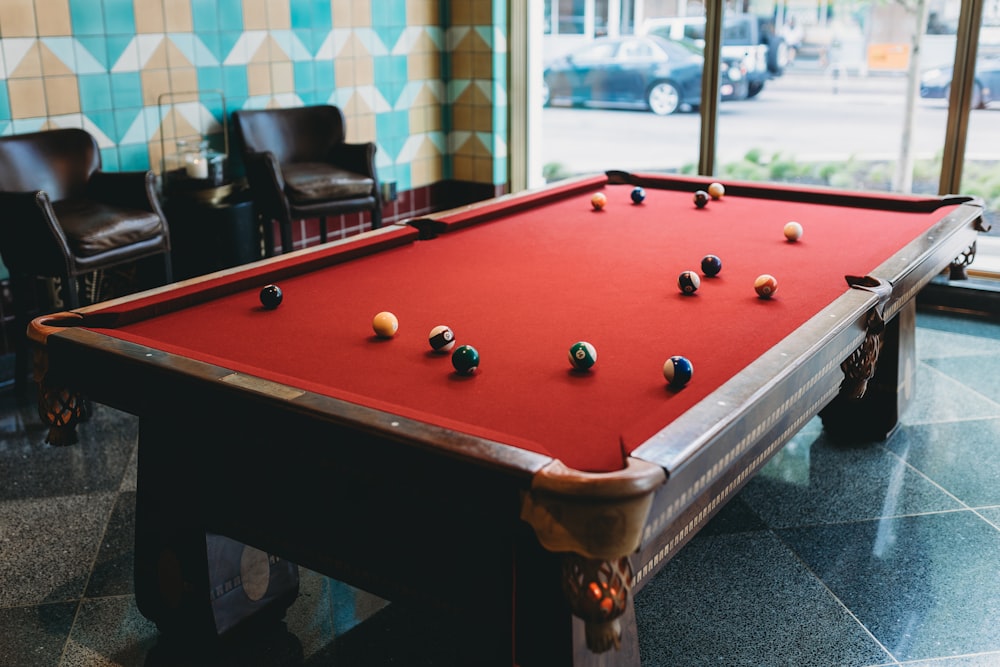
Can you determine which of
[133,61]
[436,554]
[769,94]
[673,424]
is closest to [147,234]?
[133,61]

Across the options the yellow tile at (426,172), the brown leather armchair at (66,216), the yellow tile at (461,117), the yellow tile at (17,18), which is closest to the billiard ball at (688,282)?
the brown leather armchair at (66,216)

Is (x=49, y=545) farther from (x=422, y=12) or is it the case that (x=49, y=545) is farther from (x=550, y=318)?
(x=422, y=12)

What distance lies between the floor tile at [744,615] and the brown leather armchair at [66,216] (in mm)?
2556

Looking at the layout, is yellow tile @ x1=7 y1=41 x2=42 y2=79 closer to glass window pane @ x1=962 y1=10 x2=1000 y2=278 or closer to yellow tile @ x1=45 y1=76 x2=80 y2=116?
yellow tile @ x1=45 y1=76 x2=80 y2=116

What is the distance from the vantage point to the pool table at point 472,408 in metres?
1.54

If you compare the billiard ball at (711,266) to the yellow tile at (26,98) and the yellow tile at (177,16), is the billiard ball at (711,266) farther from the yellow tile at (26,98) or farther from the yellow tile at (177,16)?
the yellow tile at (177,16)

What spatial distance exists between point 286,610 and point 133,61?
310cm

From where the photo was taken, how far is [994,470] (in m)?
3.26

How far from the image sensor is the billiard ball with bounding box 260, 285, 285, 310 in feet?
7.79

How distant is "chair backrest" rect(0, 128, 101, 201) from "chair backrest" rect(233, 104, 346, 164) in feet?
2.83

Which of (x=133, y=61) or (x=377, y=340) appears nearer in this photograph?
(x=377, y=340)

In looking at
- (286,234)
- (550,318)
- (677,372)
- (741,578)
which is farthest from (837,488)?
(286,234)

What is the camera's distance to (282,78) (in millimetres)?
5363

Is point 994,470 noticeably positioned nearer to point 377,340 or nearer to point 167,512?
point 377,340
